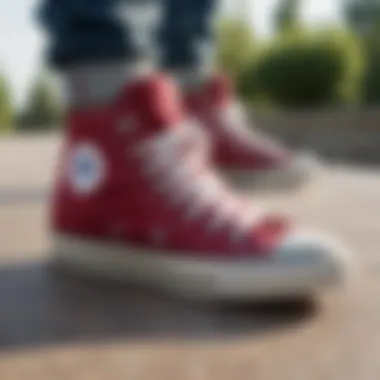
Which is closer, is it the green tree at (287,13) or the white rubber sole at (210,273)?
the white rubber sole at (210,273)

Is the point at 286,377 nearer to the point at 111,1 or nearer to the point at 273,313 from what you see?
the point at 273,313

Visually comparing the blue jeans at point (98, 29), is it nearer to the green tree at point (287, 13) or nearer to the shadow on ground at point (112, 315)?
the shadow on ground at point (112, 315)

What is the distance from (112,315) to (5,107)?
436 centimetres

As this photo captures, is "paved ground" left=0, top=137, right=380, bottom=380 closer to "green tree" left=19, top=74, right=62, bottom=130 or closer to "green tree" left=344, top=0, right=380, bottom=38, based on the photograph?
"green tree" left=19, top=74, right=62, bottom=130

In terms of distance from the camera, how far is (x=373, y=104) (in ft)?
16.7

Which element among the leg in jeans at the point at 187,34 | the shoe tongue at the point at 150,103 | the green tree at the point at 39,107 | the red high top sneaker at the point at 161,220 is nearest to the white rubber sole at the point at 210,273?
the red high top sneaker at the point at 161,220

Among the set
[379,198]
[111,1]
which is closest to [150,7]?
[111,1]

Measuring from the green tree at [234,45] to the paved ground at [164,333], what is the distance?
4.87 meters

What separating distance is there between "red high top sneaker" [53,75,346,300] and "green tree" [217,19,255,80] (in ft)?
15.9

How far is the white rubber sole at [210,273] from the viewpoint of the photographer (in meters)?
1.01

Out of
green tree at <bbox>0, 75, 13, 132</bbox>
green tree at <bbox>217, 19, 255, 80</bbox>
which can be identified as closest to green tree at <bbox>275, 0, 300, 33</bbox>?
green tree at <bbox>217, 19, 255, 80</bbox>

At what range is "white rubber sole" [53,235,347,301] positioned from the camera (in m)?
1.01

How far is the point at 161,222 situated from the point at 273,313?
0.50ft

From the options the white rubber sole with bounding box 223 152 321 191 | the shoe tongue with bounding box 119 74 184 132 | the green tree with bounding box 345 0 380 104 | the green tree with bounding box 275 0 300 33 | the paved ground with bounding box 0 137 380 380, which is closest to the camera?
the paved ground with bounding box 0 137 380 380
